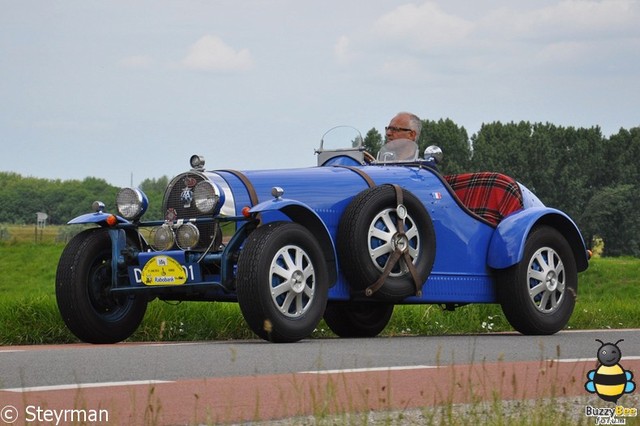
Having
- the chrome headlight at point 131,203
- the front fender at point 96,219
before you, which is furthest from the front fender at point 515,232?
the front fender at point 96,219

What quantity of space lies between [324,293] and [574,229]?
353 centimetres

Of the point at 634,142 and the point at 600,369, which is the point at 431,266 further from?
the point at 634,142

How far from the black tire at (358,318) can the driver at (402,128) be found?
5.45 ft

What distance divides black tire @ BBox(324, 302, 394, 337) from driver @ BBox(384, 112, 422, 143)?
1660 mm

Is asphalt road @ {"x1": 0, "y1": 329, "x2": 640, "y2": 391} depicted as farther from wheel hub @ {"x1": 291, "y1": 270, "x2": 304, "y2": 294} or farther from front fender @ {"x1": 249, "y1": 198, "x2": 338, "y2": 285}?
front fender @ {"x1": 249, "y1": 198, "x2": 338, "y2": 285}

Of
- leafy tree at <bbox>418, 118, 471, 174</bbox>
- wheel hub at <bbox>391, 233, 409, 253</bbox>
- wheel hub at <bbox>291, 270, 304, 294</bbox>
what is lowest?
wheel hub at <bbox>291, 270, 304, 294</bbox>

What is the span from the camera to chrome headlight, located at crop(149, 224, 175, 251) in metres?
10.7

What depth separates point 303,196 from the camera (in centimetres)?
1103

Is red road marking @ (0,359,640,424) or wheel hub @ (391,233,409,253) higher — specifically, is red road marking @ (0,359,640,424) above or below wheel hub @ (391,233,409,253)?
below

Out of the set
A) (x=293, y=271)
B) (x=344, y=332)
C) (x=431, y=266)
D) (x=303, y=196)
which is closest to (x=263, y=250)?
(x=293, y=271)

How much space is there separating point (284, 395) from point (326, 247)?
468cm

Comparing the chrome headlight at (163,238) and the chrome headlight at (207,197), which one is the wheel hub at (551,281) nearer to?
the chrome headlight at (207,197)

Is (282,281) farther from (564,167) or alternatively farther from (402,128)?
(564,167)

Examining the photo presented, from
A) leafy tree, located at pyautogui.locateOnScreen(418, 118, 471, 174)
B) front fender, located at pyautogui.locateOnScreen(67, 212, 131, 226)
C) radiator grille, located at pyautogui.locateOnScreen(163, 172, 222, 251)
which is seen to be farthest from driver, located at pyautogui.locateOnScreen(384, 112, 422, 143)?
leafy tree, located at pyautogui.locateOnScreen(418, 118, 471, 174)
